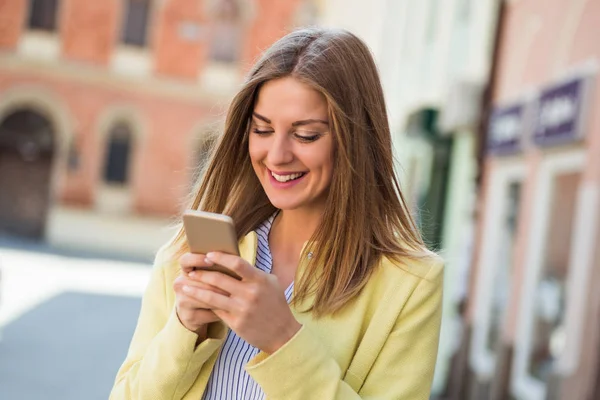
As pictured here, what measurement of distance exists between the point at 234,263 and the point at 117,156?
77.5ft

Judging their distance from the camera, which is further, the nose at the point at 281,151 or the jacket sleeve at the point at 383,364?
the nose at the point at 281,151

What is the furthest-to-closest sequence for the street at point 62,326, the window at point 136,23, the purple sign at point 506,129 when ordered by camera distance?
the window at point 136,23 → the purple sign at point 506,129 → the street at point 62,326

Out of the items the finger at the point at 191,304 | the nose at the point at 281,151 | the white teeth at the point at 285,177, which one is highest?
the nose at the point at 281,151

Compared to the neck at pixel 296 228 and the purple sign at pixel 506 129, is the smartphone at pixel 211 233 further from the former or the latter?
the purple sign at pixel 506 129

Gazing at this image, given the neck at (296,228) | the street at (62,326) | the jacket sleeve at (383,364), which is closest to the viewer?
the jacket sleeve at (383,364)

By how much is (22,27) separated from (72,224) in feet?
18.1

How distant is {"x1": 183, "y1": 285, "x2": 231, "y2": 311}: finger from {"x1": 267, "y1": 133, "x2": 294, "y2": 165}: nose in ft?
1.19

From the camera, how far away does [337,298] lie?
80.2 inches

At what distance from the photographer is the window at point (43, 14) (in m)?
24.9

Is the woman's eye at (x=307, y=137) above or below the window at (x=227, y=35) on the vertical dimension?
below

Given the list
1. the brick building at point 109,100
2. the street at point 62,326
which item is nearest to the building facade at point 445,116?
the street at point 62,326

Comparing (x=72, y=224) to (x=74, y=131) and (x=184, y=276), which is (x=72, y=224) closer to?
(x=74, y=131)

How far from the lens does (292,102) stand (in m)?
2.00

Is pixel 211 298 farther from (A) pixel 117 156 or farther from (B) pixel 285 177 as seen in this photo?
(A) pixel 117 156
